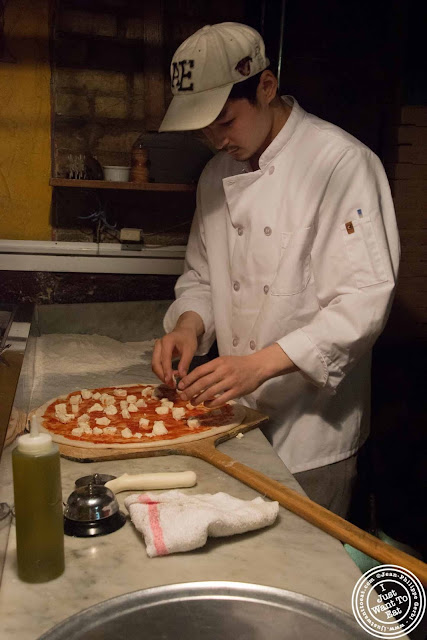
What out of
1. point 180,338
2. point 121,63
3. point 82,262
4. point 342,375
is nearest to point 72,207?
point 82,262

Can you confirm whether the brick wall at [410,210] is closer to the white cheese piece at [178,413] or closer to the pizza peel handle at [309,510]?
the white cheese piece at [178,413]

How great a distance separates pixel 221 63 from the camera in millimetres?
2094

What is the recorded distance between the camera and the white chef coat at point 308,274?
206 centimetres

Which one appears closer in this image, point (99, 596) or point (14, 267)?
point (99, 596)

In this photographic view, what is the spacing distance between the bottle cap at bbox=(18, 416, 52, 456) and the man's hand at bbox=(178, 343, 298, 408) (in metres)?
0.77

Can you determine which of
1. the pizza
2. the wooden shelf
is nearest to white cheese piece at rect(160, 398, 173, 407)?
the pizza

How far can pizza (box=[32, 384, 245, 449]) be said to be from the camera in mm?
1918

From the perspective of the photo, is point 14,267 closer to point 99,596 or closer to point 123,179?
point 123,179

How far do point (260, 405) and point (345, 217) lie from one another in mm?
705

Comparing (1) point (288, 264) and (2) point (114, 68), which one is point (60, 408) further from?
A: (2) point (114, 68)

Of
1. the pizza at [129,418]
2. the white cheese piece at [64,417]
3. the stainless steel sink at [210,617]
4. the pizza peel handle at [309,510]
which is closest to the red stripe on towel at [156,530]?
the stainless steel sink at [210,617]

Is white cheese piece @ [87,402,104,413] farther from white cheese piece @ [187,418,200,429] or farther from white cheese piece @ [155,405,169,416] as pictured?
white cheese piece @ [187,418,200,429]

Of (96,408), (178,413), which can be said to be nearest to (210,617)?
(178,413)

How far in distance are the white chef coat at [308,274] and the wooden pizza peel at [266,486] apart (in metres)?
0.24
